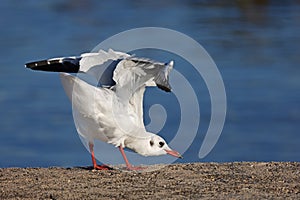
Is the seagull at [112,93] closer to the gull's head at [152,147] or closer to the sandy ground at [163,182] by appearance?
the gull's head at [152,147]

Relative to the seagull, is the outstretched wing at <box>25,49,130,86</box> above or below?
above

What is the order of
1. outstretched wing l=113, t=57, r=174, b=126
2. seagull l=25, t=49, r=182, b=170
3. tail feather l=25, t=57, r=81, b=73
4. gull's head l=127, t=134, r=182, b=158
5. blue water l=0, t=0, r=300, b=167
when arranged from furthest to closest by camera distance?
blue water l=0, t=0, r=300, b=167
gull's head l=127, t=134, r=182, b=158
tail feather l=25, t=57, r=81, b=73
seagull l=25, t=49, r=182, b=170
outstretched wing l=113, t=57, r=174, b=126

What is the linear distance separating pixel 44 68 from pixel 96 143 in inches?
48.8

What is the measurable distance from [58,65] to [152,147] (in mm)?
1216

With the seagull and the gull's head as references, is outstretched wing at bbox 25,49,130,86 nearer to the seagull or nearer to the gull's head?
the seagull

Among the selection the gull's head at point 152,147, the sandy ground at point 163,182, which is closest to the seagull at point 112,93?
the gull's head at point 152,147

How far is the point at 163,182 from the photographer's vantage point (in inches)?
333

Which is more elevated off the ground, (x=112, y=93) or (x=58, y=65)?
(x=58, y=65)

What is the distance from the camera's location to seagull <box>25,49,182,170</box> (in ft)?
29.4

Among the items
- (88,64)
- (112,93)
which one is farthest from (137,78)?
(88,64)

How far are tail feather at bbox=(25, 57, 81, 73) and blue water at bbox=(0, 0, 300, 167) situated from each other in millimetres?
2471

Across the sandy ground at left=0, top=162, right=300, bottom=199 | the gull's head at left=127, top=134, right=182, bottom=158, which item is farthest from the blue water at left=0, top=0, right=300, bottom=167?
the sandy ground at left=0, top=162, right=300, bottom=199

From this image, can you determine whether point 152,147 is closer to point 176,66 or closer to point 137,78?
point 137,78

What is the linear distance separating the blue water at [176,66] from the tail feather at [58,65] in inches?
97.3
